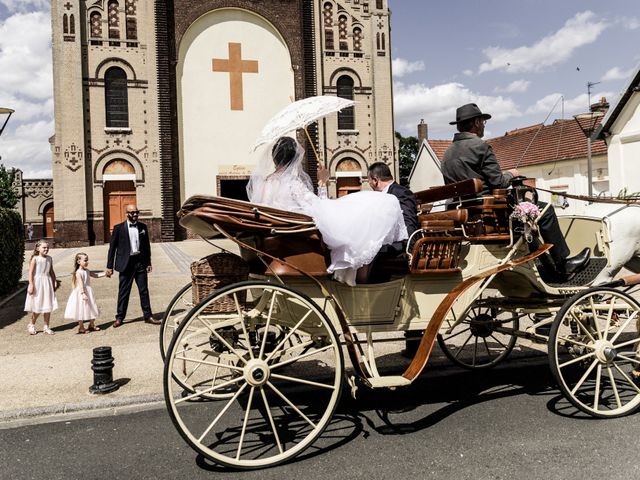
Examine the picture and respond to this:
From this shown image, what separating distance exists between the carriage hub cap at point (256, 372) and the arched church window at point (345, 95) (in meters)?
26.0

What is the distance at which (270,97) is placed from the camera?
27453 millimetres

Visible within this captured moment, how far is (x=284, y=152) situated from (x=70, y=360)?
4.34 metres

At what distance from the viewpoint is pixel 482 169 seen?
17.1ft

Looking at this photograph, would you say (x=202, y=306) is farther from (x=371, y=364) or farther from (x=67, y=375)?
(x=67, y=375)

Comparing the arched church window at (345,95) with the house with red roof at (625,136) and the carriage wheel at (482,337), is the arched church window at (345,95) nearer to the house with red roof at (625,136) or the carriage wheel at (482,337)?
the house with red roof at (625,136)

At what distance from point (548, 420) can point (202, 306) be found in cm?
286

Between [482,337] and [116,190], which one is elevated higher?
[116,190]

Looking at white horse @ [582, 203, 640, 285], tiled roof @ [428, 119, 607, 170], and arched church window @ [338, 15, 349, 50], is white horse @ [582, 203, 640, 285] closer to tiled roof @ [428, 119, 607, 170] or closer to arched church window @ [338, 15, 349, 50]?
tiled roof @ [428, 119, 607, 170]

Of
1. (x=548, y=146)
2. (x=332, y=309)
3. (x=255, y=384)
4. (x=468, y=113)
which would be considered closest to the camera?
(x=255, y=384)

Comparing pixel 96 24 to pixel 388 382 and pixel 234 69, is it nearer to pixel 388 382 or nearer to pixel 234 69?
pixel 234 69

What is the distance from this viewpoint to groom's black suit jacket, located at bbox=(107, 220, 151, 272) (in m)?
9.40

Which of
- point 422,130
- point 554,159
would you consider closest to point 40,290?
point 554,159

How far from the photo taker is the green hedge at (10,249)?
1140 centimetres

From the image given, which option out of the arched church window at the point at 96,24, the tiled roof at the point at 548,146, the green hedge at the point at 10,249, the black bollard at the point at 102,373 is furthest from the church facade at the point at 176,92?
the black bollard at the point at 102,373
